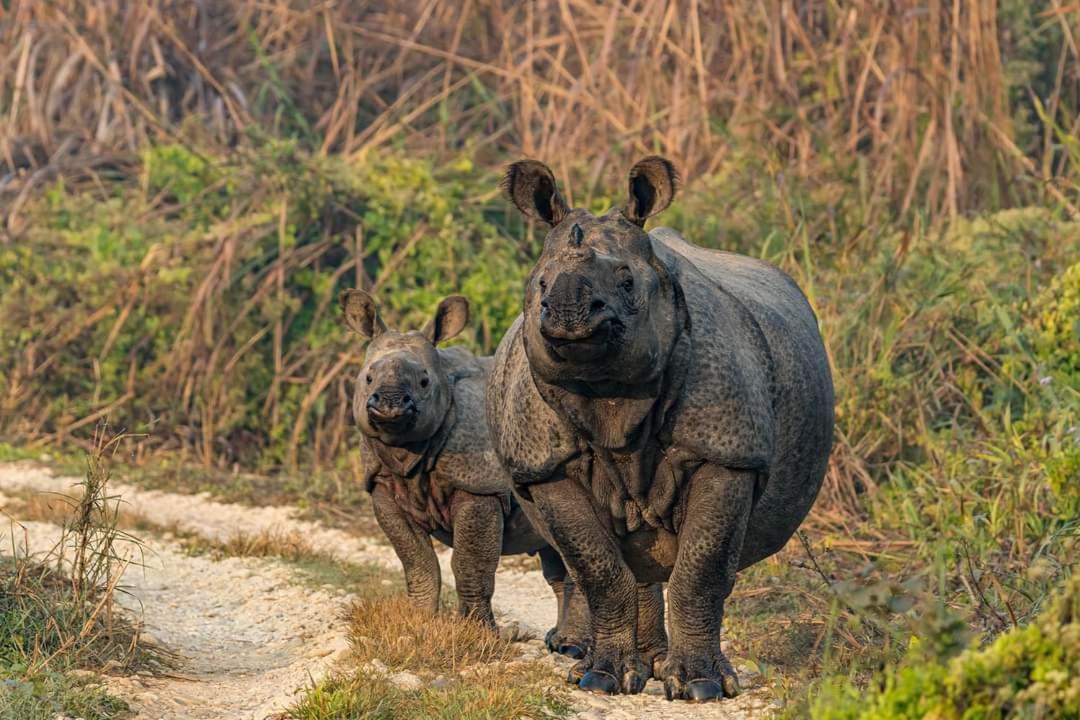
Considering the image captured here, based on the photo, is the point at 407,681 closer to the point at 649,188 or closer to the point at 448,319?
the point at 649,188

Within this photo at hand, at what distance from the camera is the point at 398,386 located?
696 centimetres

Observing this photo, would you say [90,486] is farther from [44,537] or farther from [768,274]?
[44,537]

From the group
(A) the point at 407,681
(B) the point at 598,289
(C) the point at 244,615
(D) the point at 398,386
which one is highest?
(B) the point at 598,289

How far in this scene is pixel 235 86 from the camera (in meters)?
15.1

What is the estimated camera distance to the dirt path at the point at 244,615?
565 cm

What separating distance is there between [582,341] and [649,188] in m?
0.80

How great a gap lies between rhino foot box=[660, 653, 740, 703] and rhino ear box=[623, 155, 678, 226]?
54.6 inches

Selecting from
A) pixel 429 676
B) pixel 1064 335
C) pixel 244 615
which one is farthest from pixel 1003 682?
pixel 1064 335

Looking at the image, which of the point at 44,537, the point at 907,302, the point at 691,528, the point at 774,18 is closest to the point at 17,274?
the point at 44,537

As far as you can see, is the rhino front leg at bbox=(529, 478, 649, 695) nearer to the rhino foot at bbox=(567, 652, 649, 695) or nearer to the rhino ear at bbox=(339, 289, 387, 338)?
the rhino foot at bbox=(567, 652, 649, 695)

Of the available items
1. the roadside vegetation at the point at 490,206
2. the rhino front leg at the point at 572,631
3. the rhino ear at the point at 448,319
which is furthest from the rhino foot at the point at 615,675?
the roadside vegetation at the point at 490,206

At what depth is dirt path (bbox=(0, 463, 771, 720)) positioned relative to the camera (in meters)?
5.65

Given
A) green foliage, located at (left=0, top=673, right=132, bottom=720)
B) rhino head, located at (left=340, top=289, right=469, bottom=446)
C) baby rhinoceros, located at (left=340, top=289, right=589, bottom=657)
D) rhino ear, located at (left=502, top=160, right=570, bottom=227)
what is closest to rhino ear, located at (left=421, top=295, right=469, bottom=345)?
rhino head, located at (left=340, top=289, right=469, bottom=446)

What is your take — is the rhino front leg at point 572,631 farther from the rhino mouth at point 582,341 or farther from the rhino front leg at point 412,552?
the rhino mouth at point 582,341
